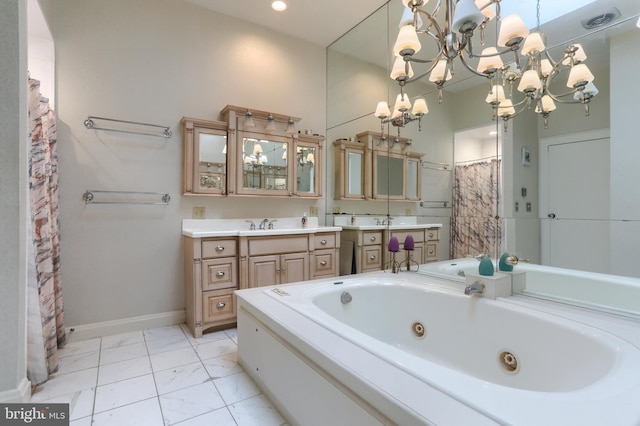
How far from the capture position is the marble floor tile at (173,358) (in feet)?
6.61

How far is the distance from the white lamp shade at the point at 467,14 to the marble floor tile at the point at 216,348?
7.94ft

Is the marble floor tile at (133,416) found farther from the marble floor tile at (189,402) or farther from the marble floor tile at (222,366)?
the marble floor tile at (222,366)

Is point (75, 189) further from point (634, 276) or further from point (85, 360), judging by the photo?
point (634, 276)

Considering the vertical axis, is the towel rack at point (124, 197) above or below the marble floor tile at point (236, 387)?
above

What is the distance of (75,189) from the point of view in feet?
7.93

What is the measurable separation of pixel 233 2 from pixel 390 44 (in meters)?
1.58

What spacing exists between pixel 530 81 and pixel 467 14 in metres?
0.76

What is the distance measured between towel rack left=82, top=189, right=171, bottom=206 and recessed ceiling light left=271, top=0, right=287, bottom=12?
6.72ft

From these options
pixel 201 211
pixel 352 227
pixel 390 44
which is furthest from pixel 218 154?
pixel 390 44

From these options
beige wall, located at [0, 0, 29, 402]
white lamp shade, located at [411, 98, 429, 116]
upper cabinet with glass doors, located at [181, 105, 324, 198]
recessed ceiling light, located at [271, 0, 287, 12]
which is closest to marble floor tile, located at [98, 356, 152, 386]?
beige wall, located at [0, 0, 29, 402]

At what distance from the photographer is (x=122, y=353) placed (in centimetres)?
219

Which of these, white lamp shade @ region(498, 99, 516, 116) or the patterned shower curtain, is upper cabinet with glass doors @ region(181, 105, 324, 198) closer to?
the patterned shower curtain

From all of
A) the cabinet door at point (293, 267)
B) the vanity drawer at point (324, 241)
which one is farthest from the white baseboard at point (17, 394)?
the vanity drawer at point (324, 241)

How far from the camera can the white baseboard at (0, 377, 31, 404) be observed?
1.40 meters
